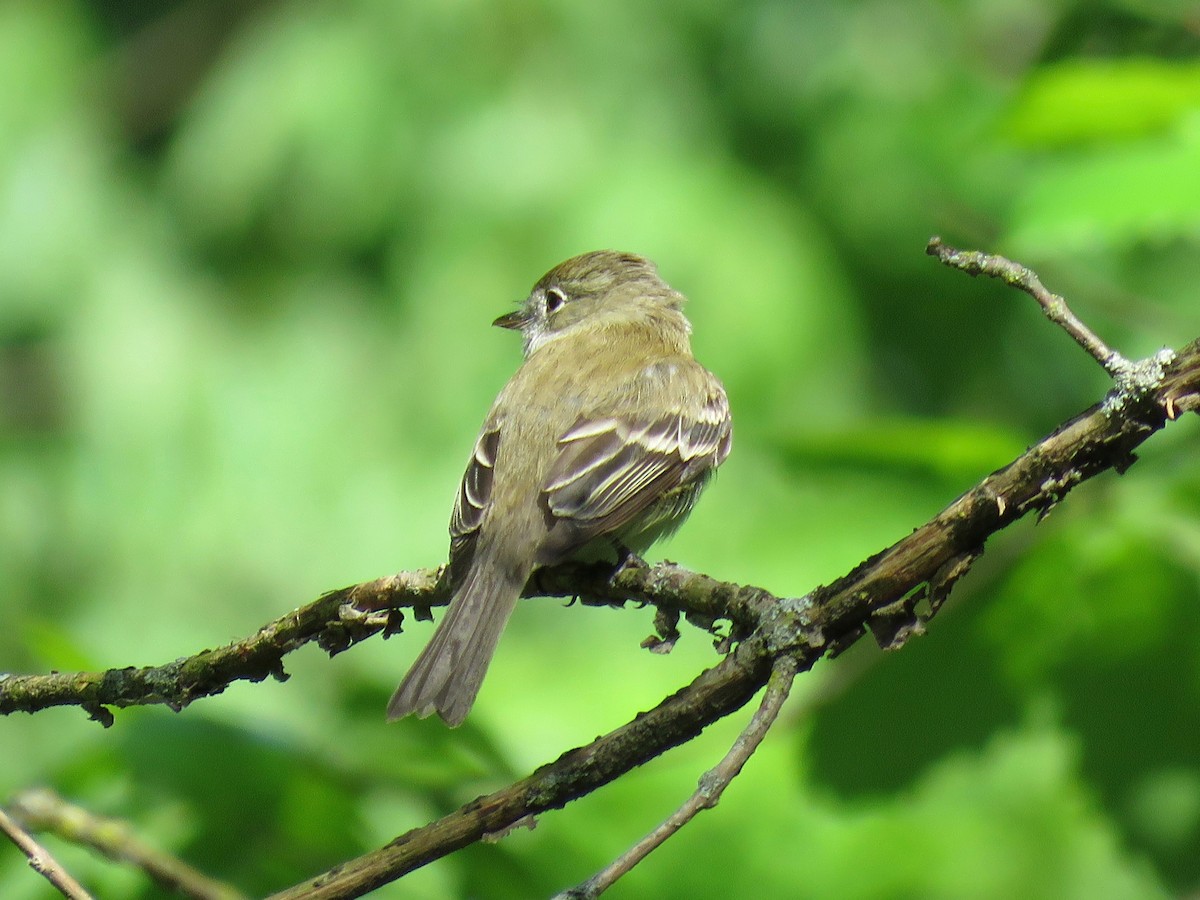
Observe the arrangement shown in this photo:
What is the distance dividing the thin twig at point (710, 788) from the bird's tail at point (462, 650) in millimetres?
872

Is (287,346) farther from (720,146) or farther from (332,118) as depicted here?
(720,146)

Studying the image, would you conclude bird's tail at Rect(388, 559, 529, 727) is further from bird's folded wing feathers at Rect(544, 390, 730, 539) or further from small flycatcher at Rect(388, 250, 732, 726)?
bird's folded wing feathers at Rect(544, 390, 730, 539)

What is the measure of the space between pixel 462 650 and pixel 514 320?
8.76 ft

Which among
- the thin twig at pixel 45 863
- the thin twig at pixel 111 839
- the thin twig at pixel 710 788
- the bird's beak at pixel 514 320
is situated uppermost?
the bird's beak at pixel 514 320

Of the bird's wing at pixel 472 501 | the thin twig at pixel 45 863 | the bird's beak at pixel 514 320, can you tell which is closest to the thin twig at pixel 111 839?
the thin twig at pixel 45 863

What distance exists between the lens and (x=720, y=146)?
6.93 metres

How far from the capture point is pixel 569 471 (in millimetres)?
3727

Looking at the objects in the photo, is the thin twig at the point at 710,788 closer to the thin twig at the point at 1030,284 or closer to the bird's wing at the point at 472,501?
the thin twig at the point at 1030,284

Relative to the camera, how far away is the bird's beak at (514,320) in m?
5.52

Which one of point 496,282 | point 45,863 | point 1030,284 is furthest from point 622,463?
point 496,282

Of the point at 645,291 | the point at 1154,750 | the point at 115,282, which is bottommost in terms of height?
the point at 1154,750

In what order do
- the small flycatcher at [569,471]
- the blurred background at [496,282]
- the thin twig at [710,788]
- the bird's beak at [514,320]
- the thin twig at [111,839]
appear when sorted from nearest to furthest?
1. the thin twig at [710,788]
2. the thin twig at [111,839]
3. the small flycatcher at [569,471]
4. the blurred background at [496,282]
5. the bird's beak at [514,320]

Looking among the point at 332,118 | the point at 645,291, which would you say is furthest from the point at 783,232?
the point at 332,118

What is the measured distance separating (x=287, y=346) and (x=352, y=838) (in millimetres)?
5035
